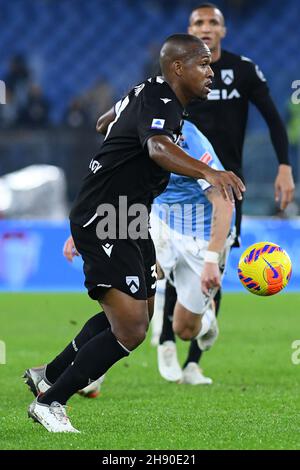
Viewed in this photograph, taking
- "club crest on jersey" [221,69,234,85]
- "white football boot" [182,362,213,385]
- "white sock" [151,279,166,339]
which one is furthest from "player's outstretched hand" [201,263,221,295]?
"white sock" [151,279,166,339]

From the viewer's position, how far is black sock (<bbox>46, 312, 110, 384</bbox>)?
562 centimetres

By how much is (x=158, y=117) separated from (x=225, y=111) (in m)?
2.90

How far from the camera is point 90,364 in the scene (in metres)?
→ 5.16

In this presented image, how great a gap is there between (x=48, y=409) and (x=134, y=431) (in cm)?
47

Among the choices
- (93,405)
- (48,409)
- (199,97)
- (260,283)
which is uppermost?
(199,97)

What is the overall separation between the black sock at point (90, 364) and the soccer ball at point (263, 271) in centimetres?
109

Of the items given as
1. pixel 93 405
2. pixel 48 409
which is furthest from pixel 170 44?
pixel 93 405

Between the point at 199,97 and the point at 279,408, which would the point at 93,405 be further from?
the point at 199,97

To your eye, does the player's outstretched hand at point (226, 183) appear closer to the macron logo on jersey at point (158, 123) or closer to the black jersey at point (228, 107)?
the macron logo on jersey at point (158, 123)

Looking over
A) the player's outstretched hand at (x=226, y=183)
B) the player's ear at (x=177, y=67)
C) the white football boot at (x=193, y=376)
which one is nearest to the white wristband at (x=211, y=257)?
the player's outstretched hand at (x=226, y=183)

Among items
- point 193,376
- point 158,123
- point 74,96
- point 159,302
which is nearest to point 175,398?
point 193,376

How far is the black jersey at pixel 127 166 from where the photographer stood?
5137 millimetres
